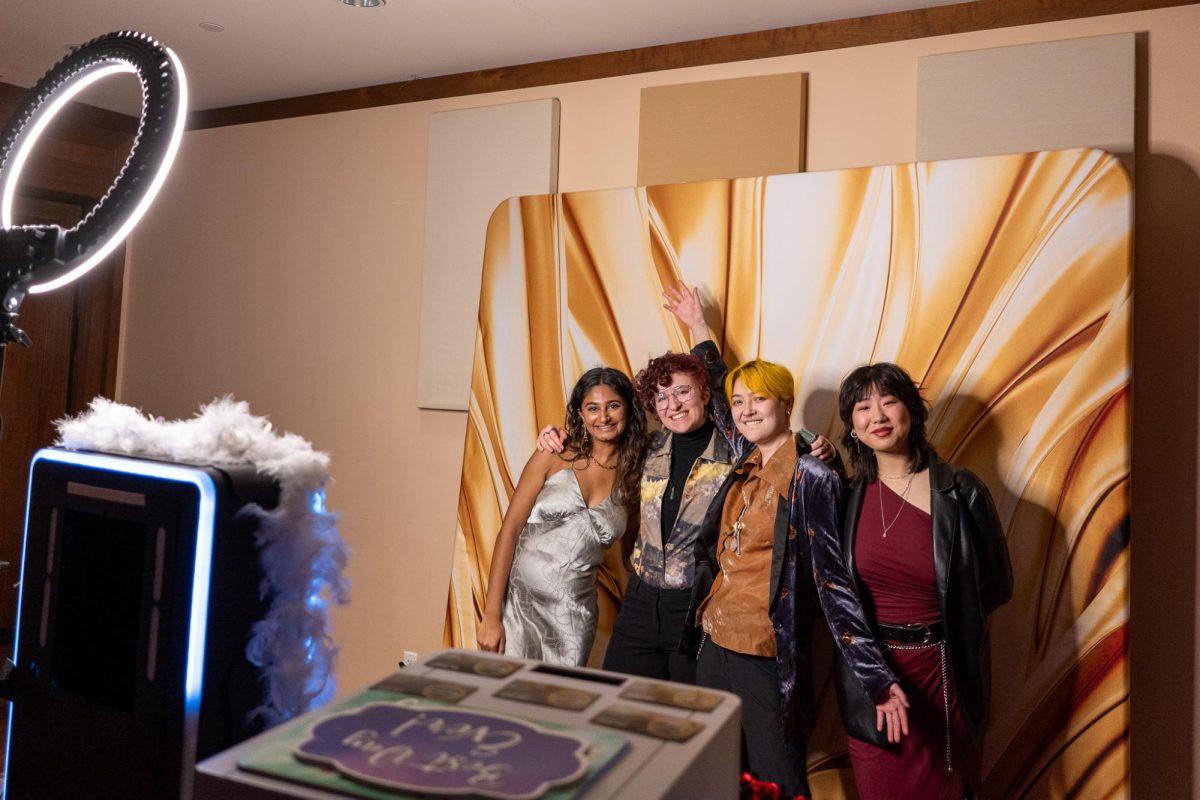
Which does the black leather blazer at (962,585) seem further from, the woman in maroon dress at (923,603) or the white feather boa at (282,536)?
the white feather boa at (282,536)

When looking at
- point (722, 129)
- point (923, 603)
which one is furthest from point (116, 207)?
point (722, 129)

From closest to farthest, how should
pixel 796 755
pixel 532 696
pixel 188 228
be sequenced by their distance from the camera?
pixel 532 696
pixel 796 755
pixel 188 228

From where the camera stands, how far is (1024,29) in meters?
3.02

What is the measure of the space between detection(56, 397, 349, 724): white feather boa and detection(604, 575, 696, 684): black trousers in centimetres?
147

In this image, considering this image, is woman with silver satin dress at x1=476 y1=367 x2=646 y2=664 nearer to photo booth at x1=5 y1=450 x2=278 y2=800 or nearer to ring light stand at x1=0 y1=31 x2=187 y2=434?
photo booth at x1=5 y1=450 x2=278 y2=800

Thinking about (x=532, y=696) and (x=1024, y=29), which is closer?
(x=532, y=696)

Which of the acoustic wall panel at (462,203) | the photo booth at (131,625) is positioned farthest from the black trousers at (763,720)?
the acoustic wall panel at (462,203)

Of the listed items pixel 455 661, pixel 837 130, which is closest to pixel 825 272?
pixel 837 130

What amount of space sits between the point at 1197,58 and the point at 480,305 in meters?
2.43

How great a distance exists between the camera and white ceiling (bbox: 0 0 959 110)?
3.30 meters

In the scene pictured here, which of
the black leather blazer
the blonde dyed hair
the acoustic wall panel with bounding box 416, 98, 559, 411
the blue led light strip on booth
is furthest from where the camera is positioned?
the acoustic wall panel with bounding box 416, 98, 559, 411

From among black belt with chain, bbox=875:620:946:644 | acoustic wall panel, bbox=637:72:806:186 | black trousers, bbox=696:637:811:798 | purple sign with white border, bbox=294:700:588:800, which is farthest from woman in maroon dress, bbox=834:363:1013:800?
purple sign with white border, bbox=294:700:588:800

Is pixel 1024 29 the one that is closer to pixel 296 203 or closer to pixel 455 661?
pixel 455 661

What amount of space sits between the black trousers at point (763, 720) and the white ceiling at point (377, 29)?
208 cm
